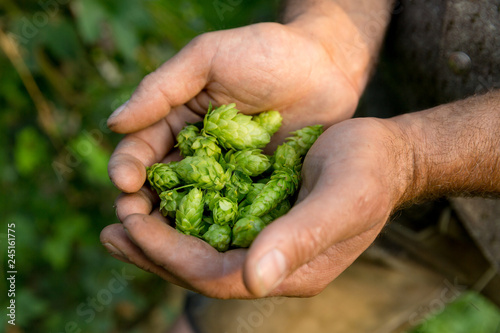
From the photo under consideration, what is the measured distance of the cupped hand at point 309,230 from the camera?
118 centimetres

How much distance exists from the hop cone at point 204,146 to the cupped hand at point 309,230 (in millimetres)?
275

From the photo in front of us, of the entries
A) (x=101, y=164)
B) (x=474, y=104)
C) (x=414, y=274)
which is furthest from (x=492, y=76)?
(x=101, y=164)

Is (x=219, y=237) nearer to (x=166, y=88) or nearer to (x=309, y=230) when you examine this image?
(x=309, y=230)

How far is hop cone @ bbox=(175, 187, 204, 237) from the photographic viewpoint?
1.65 metres

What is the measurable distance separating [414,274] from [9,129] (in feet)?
8.42

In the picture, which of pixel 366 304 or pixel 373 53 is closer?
pixel 373 53

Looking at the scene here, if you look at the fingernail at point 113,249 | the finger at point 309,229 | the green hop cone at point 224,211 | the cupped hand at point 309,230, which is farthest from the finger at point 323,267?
the fingernail at point 113,249

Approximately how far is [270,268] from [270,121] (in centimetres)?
101

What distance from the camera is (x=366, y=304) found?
104 inches

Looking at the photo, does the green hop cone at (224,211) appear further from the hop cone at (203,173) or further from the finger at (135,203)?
the finger at (135,203)

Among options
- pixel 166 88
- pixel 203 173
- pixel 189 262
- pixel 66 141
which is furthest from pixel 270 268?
pixel 66 141

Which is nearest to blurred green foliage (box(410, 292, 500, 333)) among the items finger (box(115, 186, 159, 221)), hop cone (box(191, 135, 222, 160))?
hop cone (box(191, 135, 222, 160))

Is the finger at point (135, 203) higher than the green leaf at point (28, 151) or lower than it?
higher

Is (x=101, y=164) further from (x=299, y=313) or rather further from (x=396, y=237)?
(x=396, y=237)
